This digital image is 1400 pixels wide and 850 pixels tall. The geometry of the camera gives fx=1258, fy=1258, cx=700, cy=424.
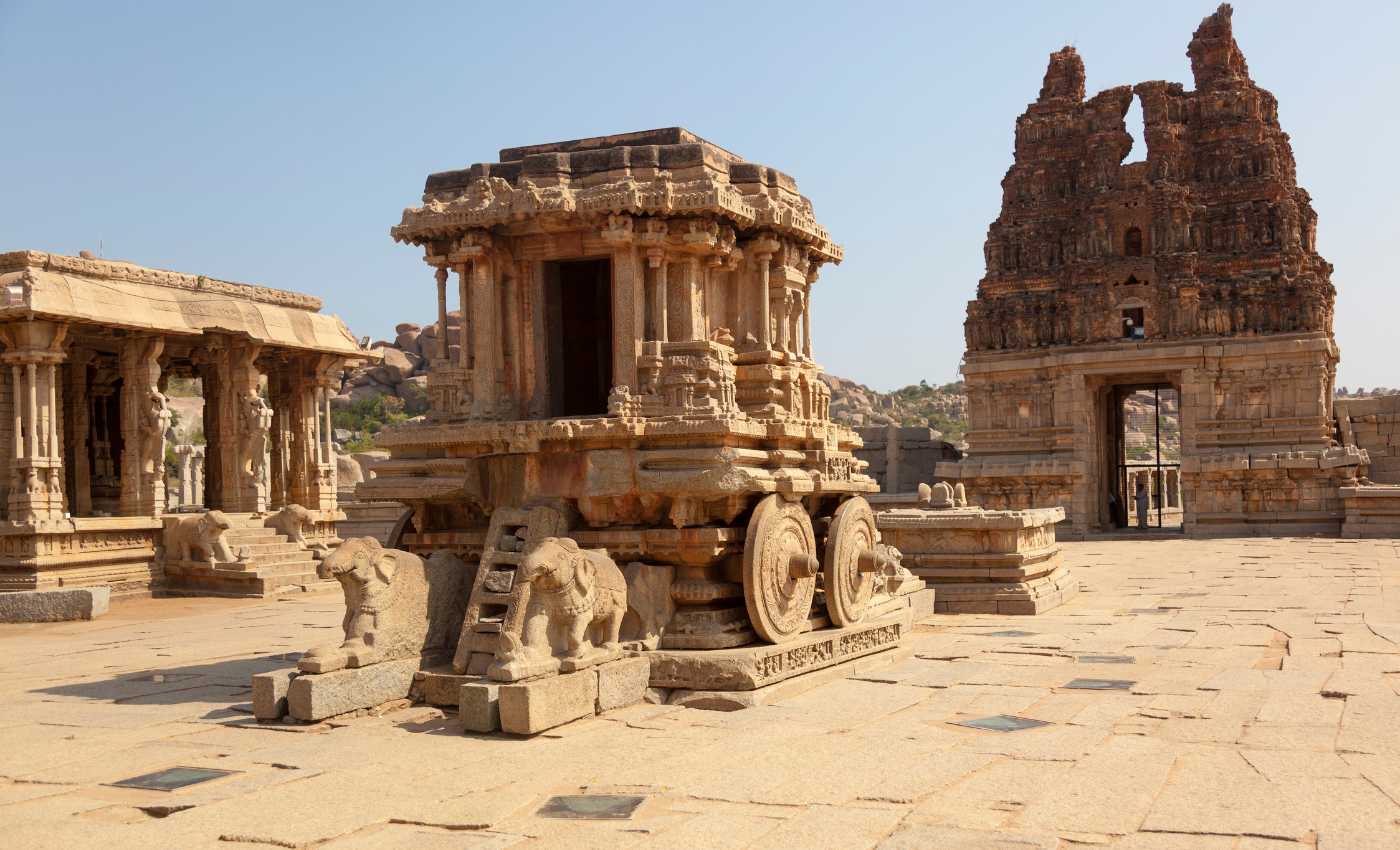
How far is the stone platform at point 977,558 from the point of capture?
12242 millimetres

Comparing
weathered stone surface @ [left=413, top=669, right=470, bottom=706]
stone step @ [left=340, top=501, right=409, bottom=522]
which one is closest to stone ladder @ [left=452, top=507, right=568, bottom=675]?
weathered stone surface @ [left=413, top=669, right=470, bottom=706]

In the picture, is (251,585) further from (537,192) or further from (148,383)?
(537,192)

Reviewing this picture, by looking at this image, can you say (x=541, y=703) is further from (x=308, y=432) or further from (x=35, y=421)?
(x=308, y=432)

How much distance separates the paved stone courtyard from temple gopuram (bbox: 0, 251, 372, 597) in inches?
228

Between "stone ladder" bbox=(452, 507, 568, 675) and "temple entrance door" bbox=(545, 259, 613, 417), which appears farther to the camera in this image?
"temple entrance door" bbox=(545, 259, 613, 417)

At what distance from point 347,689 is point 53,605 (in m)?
8.06

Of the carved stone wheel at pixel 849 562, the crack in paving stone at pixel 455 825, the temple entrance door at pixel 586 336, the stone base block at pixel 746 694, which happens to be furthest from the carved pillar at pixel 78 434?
the crack in paving stone at pixel 455 825

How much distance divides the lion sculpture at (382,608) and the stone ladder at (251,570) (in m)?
8.69

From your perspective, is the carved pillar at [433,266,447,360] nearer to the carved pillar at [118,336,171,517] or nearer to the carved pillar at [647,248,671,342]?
the carved pillar at [647,248,671,342]

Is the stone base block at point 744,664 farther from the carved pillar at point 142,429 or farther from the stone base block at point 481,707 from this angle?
the carved pillar at point 142,429

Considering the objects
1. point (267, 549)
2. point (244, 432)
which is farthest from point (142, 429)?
point (267, 549)

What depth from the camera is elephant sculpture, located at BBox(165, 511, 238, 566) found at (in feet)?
51.8

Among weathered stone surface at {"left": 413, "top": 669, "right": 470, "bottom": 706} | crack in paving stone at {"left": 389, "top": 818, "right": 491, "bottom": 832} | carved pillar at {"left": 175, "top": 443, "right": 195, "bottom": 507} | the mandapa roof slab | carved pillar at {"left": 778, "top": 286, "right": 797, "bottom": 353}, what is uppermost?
the mandapa roof slab

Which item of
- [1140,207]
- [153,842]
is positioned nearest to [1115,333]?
[1140,207]
